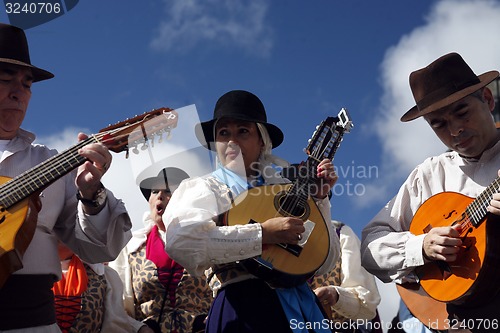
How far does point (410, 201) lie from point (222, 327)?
4.81 feet

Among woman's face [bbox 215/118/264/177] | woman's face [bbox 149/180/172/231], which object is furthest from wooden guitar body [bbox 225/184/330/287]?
woman's face [bbox 149/180/172/231]

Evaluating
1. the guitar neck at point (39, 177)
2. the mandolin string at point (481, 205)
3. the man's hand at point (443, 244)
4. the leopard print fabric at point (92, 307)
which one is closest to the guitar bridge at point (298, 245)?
the man's hand at point (443, 244)

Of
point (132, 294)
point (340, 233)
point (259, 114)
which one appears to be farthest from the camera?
point (340, 233)

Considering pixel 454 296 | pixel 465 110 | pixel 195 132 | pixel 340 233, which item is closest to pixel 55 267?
pixel 195 132

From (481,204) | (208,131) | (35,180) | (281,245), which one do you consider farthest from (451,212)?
(35,180)

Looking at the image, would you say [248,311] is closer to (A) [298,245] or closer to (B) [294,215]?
(A) [298,245]

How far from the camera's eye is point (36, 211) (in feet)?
11.0

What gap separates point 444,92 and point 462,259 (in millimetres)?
1022

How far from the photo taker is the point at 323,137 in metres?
4.23

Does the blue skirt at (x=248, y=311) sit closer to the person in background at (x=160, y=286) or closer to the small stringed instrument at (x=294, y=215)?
the small stringed instrument at (x=294, y=215)

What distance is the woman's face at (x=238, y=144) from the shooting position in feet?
13.2

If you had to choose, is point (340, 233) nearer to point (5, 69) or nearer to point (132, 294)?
point (132, 294)

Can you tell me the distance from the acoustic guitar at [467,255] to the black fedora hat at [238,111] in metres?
1.16

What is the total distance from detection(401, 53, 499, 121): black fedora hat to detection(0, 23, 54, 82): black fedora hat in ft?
7.39
